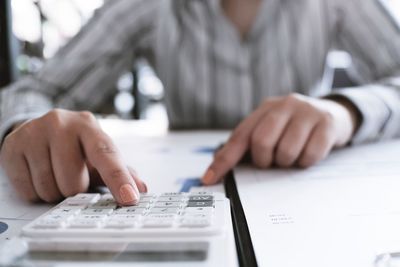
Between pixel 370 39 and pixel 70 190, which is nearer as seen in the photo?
pixel 70 190

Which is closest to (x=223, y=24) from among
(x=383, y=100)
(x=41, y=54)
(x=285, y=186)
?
(x=383, y=100)

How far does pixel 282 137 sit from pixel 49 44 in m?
1.93

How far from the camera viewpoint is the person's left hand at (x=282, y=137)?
1.28 ft

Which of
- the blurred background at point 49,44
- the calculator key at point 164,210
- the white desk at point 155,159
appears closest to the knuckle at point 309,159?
the white desk at point 155,159

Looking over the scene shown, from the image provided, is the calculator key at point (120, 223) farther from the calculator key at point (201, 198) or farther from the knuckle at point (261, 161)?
the knuckle at point (261, 161)

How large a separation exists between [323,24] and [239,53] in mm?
202

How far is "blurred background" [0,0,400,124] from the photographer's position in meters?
1.01

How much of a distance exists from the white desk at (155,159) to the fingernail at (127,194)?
78 millimetres

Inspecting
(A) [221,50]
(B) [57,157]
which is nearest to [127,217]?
(B) [57,157]

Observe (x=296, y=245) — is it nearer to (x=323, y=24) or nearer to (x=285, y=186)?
(x=285, y=186)

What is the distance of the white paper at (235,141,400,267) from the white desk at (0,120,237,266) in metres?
0.04

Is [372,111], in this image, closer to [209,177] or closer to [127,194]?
[209,177]

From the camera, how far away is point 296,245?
0.72 feet

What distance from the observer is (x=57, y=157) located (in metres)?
0.31
